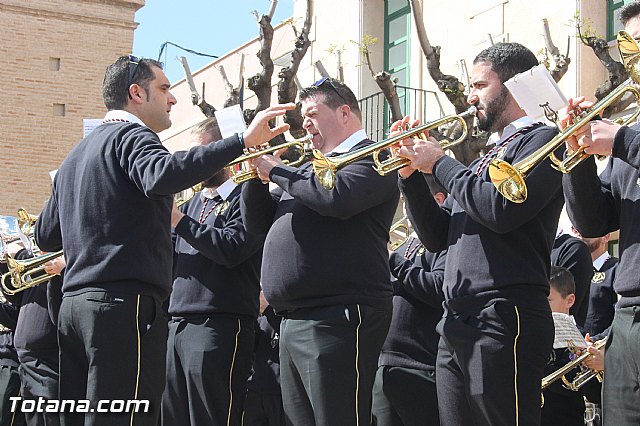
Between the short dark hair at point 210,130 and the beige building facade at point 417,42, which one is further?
the beige building facade at point 417,42

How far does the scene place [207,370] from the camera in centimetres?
652

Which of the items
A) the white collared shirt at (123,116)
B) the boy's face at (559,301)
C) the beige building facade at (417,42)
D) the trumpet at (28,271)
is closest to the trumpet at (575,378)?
the boy's face at (559,301)

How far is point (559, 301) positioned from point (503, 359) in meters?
1.53

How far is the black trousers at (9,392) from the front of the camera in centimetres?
952

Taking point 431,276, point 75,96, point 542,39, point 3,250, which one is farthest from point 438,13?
point 75,96

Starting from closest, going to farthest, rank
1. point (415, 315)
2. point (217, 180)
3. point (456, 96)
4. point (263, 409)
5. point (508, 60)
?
point (508, 60) → point (415, 315) → point (217, 180) → point (263, 409) → point (456, 96)

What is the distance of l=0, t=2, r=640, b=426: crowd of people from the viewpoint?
16.5 feet

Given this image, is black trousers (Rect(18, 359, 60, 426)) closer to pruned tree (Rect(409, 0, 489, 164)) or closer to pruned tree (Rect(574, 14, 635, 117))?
pruned tree (Rect(409, 0, 489, 164))

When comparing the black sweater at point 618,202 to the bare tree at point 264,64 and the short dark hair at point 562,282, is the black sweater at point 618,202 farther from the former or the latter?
the bare tree at point 264,64

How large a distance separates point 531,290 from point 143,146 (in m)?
2.05

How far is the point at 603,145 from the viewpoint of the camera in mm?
4543

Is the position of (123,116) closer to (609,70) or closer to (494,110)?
(494,110)

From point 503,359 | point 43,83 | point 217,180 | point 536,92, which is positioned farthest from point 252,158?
point 43,83

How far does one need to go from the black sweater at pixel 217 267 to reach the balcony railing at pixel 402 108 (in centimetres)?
838
